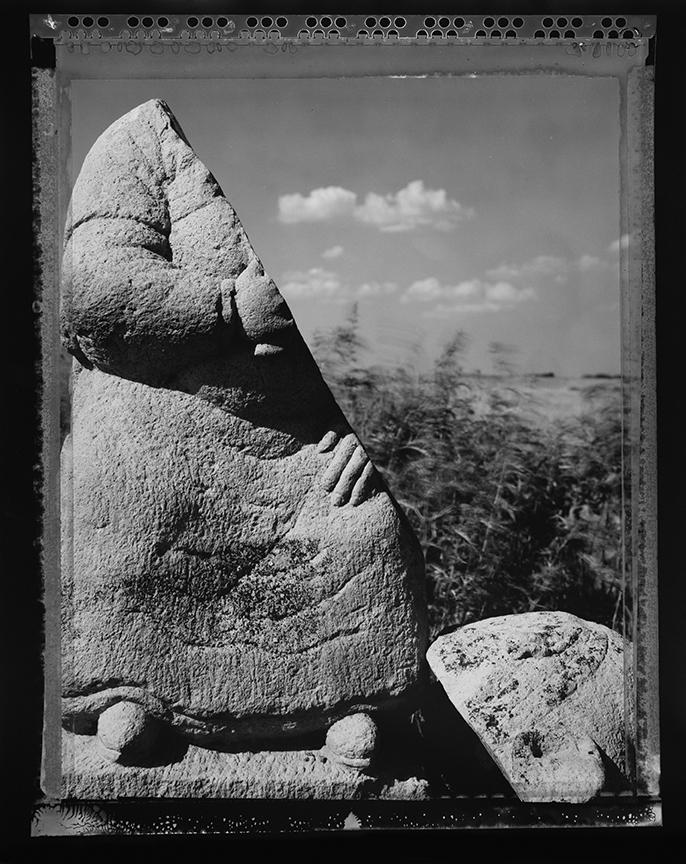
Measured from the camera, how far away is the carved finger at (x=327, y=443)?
2199 mm

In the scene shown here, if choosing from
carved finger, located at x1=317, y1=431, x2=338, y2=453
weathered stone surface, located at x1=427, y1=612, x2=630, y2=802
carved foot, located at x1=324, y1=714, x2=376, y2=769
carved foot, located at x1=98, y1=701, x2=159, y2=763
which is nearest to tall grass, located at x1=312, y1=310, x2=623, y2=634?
weathered stone surface, located at x1=427, y1=612, x2=630, y2=802

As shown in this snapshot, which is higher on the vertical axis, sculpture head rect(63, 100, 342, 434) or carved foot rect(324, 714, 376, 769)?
sculpture head rect(63, 100, 342, 434)

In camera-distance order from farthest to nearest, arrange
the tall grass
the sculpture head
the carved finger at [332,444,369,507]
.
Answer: the tall grass → the carved finger at [332,444,369,507] → the sculpture head

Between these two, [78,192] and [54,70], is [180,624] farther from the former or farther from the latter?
[54,70]

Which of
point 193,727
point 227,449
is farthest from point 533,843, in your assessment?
point 227,449

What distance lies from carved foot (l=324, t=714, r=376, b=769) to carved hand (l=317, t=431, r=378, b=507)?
55 centimetres

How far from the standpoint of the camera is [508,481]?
11.0 ft

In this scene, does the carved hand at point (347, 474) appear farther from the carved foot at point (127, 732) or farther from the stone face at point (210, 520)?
the carved foot at point (127, 732)

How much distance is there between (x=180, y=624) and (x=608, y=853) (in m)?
1.28

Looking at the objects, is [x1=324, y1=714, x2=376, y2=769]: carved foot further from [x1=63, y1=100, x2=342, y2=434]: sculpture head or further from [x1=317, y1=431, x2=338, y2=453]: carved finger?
[x1=63, y1=100, x2=342, y2=434]: sculpture head

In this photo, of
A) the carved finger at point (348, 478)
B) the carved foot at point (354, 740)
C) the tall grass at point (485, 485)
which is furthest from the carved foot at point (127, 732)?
the tall grass at point (485, 485)

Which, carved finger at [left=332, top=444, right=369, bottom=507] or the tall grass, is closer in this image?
carved finger at [left=332, top=444, right=369, bottom=507]

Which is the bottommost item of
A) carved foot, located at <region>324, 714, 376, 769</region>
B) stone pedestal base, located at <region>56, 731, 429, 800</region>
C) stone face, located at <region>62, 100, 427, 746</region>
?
stone pedestal base, located at <region>56, 731, 429, 800</region>

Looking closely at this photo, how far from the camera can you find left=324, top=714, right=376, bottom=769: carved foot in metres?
2.18
